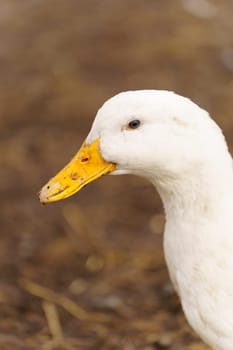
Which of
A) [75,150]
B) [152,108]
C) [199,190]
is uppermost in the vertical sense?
[75,150]

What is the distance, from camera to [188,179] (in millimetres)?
3320

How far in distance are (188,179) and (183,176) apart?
0.08 ft

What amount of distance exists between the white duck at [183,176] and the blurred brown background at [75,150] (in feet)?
3.72

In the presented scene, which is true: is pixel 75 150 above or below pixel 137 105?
above

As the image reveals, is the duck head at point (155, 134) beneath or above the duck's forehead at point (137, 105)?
beneath

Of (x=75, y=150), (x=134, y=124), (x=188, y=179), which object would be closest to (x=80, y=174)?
(x=134, y=124)

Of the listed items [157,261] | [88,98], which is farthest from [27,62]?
[157,261]

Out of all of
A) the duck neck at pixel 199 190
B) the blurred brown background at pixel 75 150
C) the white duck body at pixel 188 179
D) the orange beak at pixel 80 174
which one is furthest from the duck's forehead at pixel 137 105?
the blurred brown background at pixel 75 150

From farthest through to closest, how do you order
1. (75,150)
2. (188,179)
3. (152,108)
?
(75,150)
(188,179)
(152,108)

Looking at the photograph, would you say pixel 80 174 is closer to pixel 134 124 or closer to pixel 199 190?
pixel 134 124

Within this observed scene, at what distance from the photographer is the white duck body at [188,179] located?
3.23 metres

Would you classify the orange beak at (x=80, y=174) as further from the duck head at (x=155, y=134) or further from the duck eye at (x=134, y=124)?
the duck eye at (x=134, y=124)

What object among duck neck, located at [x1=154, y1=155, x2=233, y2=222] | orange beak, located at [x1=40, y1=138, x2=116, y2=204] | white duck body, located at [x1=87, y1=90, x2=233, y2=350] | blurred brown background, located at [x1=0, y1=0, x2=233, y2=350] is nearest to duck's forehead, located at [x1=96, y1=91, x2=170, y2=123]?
white duck body, located at [x1=87, y1=90, x2=233, y2=350]

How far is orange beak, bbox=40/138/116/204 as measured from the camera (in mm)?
3340
